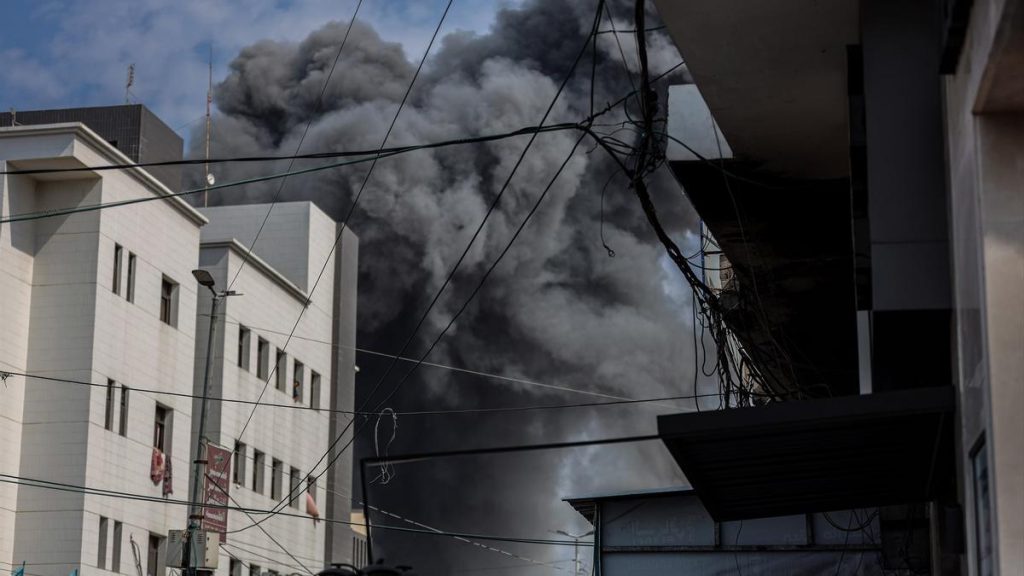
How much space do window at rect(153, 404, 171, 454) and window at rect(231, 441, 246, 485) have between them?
4669 mm

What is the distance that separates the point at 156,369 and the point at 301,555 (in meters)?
11.7

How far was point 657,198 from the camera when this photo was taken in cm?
13600

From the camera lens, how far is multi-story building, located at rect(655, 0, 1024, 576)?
5906 millimetres

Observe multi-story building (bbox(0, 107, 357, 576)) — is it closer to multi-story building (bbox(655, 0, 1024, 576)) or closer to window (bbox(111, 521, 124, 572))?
window (bbox(111, 521, 124, 572))

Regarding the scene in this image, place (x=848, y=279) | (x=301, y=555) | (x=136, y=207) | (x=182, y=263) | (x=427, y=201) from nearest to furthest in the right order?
(x=848, y=279), (x=136, y=207), (x=182, y=263), (x=301, y=555), (x=427, y=201)

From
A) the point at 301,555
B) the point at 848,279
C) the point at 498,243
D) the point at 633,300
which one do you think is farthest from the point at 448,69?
the point at 848,279

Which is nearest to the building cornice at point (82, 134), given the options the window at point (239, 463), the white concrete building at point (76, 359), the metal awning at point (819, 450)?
the white concrete building at point (76, 359)

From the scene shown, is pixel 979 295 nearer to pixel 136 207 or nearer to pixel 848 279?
pixel 848 279

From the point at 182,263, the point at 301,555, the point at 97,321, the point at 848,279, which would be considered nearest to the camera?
the point at 848,279

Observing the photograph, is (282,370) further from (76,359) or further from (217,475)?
(217,475)

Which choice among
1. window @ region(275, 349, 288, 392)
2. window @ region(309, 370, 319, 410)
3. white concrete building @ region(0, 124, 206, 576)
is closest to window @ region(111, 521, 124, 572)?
white concrete building @ region(0, 124, 206, 576)

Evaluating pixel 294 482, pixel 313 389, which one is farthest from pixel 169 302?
pixel 313 389

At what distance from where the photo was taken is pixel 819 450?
27.8 feet

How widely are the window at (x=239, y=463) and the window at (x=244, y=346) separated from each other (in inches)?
92.4
